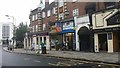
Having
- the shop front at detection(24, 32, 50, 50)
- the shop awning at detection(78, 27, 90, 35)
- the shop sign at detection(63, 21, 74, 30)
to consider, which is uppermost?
the shop sign at detection(63, 21, 74, 30)

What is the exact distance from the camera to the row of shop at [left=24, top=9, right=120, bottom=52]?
3050cm

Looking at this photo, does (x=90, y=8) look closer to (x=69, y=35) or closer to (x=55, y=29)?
(x=69, y=35)

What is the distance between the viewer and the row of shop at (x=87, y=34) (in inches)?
1201

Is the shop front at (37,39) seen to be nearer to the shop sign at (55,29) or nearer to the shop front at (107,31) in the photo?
the shop sign at (55,29)

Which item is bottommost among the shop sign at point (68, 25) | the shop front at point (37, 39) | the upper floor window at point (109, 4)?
the shop front at point (37, 39)

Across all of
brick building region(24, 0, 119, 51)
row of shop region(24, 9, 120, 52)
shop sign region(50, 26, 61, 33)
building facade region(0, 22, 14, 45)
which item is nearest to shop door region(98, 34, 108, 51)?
row of shop region(24, 9, 120, 52)

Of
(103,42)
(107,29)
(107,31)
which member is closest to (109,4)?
(107,29)

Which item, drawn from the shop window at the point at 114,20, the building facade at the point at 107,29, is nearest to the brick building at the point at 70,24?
the building facade at the point at 107,29

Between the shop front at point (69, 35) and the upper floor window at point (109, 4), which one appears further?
the shop front at point (69, 35)

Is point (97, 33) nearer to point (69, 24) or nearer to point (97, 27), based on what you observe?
point (97, 27)

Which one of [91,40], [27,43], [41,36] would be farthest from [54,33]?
[27,43]

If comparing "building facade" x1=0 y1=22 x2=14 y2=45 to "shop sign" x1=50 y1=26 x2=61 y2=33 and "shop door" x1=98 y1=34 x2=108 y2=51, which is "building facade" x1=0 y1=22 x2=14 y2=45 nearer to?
"shop sign" x1=50 y1=26 x2=61 y2=33

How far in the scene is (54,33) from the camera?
1860 inches

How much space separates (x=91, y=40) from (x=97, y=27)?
2.20 meters
